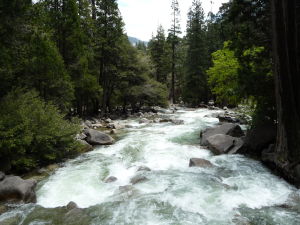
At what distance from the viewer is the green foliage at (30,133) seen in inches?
356

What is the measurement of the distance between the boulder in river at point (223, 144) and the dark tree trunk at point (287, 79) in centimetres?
323

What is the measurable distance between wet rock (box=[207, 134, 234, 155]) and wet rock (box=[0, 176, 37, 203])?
7.77m

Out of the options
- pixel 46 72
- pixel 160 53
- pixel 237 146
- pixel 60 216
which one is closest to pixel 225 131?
pixel 237 146

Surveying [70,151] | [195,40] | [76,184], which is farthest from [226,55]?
[195,40]

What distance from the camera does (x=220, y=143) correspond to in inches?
480

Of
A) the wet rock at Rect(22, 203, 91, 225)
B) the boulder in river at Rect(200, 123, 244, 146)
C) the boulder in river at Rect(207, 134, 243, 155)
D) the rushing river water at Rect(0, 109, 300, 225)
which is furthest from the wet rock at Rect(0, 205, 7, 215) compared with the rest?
the boulder in river at Rect(200, 123, 244, 146)

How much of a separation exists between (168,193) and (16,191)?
428 centimetres

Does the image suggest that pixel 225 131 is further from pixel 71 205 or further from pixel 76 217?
pixel 76 217

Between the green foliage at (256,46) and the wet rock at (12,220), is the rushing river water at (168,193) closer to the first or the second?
the wet rock at (12,220)

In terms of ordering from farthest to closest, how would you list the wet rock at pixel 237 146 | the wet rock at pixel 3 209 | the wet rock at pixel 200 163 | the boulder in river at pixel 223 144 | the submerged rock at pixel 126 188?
the boulder in river at pixel 223 144
the wet rock at pixel 237 146
the wet rock at pixel 200 163
the submerged rock at pixel 126 188
the wet rock at pixel 3 209

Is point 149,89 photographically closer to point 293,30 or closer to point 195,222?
point 293,30

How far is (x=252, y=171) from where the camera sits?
9.44 meters

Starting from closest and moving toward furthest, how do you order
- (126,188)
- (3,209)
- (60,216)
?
(60,216) < (3,209) < (126,188)

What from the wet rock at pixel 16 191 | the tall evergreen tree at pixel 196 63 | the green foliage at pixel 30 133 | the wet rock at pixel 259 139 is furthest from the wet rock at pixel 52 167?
the tall evergreen tree at pixel 196 63
